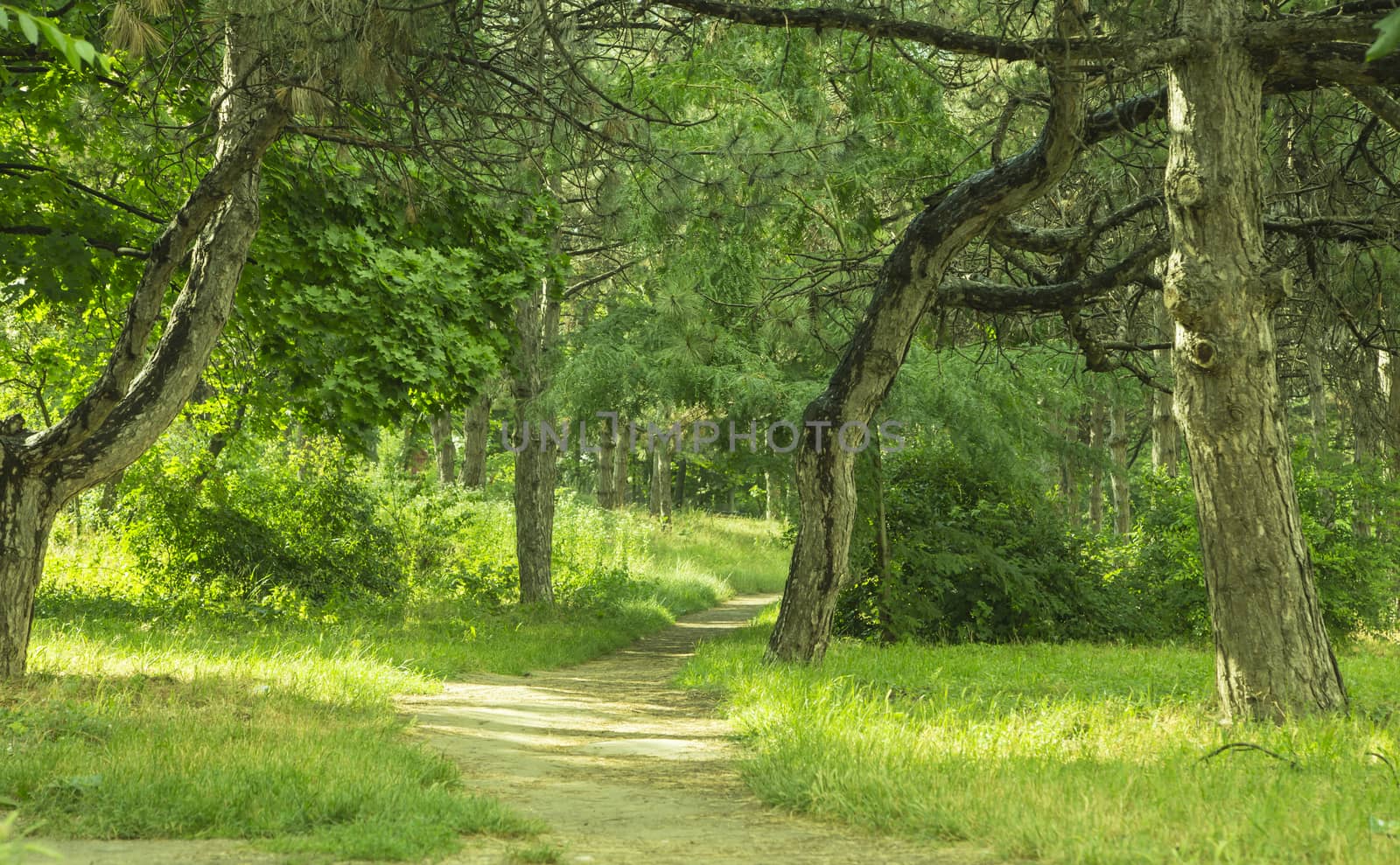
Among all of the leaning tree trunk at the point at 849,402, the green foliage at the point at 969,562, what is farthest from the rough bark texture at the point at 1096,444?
the leaning tree trunk at the point at 849,402

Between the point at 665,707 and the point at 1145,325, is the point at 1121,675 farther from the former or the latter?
the point at 1145,325

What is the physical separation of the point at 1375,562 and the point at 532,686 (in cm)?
1006

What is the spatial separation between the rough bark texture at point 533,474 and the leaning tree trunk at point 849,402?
232 inches

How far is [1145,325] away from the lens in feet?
44.2

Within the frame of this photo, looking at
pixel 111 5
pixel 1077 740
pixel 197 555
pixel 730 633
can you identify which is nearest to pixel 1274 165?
pixel 1077 740

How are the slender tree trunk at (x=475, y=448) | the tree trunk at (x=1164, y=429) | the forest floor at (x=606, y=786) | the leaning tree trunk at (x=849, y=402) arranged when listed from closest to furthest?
the forest floor at (x=606, y=786) → the leaning tree trunk at (x=849, y=402) → the tree trunk at (x=1164, y=429) → the slender tree trunk at (x=475, y=448)

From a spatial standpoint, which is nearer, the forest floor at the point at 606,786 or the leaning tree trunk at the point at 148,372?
the forest floor at the point at 606,786

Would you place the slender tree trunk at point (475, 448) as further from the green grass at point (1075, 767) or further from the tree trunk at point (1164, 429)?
the green grass at point (1075, 767)

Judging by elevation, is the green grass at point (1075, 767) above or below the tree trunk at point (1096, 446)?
below

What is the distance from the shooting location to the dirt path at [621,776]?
4535mm

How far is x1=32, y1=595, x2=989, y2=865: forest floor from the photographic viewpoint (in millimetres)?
4387

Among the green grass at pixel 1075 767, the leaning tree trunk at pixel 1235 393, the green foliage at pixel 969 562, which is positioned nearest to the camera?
the green grass at pixel 1075 767

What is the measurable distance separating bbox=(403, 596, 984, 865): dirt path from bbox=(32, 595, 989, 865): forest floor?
11 mm

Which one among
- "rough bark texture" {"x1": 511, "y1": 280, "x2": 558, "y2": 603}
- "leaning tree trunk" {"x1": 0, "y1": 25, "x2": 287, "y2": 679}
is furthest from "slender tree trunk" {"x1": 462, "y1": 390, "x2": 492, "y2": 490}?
"leaning tree trunk" {"x1": 0, "y1": 25, "x2": 287, "y2": 679}
